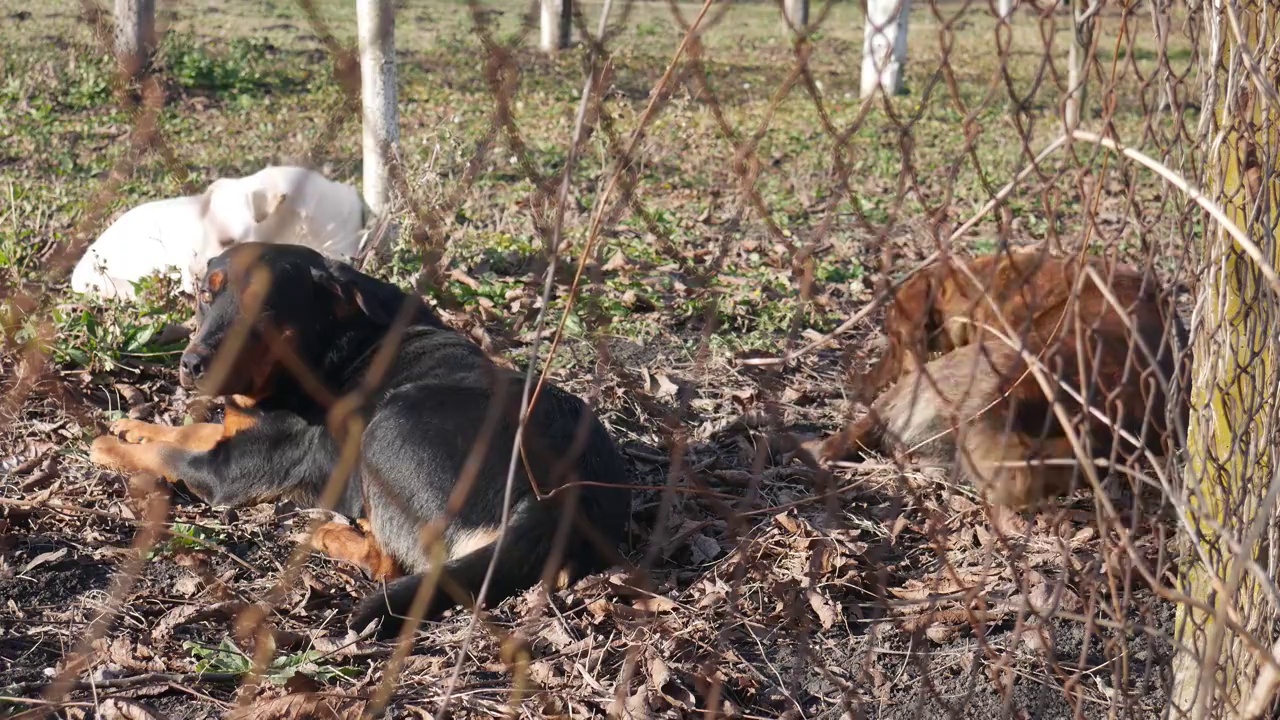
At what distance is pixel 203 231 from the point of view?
227 inches

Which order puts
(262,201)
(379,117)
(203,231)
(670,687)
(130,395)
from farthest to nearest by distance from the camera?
(379,117) < (262,201) < (203,231) < (130,395) < (670,687)

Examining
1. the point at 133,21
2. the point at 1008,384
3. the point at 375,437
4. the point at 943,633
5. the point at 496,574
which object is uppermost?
the point at 133,21

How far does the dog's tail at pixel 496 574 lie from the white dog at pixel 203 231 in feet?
7.90

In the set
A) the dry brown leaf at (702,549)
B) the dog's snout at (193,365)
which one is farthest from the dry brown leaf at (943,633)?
the dog's snout at (193,365)

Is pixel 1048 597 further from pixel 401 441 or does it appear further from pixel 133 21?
pixel 133 21

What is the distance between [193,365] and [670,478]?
2168 mm

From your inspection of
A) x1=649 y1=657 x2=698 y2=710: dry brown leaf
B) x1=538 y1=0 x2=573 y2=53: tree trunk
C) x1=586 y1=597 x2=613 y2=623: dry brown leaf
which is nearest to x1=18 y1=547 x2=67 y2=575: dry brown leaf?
x1=586 y1=597 x2=613 y2=623: dry brown leaf

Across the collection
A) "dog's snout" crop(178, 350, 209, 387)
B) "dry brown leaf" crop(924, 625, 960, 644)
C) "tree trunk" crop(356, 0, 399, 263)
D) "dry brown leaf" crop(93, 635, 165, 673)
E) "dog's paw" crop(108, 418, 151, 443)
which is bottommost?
"dry brown leaf" crop(924, 625, 960, 644)

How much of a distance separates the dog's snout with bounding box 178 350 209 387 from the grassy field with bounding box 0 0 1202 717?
0.49 meters

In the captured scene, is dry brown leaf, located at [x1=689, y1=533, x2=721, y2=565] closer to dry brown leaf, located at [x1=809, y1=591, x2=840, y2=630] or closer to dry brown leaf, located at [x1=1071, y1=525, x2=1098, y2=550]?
dry brown leaf, located at [x1=809, y1=591, x2=840, y2=630]

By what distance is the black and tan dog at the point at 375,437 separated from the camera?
3.57 metres

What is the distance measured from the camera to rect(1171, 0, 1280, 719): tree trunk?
2.29m

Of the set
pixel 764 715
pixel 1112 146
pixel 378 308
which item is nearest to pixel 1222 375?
pixel 1112 146

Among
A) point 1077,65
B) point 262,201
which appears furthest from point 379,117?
point 1077,65
